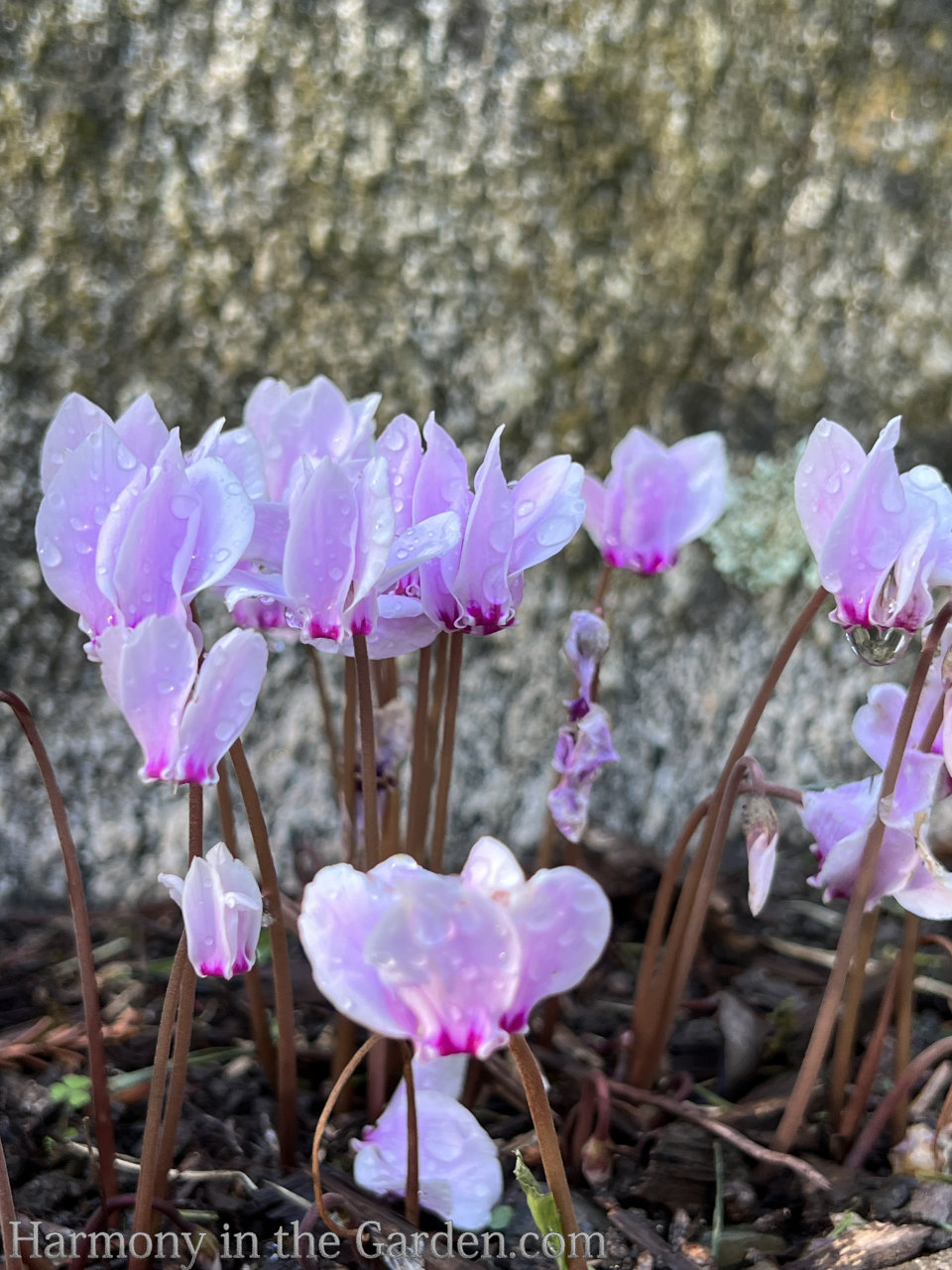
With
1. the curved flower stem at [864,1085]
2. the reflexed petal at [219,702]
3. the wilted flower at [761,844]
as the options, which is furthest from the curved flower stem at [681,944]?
the reflexed petal at [219,702]

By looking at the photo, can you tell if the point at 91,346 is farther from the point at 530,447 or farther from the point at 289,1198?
the point at 289,1198

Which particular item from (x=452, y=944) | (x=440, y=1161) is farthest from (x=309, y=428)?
Result: (x=440, y=1161)

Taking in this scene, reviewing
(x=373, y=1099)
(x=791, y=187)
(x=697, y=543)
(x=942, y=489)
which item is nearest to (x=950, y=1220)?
(x=373, y=1099)

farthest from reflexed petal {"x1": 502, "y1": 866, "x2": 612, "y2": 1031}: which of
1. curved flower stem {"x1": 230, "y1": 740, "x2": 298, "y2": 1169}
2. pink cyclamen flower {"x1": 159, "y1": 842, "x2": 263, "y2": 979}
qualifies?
curved flower stem {"x1": 230, "y1": 740, "x2": 298, "y2": 1169}

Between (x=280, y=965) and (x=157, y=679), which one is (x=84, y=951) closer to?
(x=280, y=965)

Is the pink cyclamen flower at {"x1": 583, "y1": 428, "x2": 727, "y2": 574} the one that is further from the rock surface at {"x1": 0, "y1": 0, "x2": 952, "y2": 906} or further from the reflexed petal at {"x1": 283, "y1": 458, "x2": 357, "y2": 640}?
the rock surface at {"x1": 0, "y1": 0, "x2": 952, "y2": 906}

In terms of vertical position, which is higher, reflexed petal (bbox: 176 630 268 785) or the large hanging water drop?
the large hanging water drop
